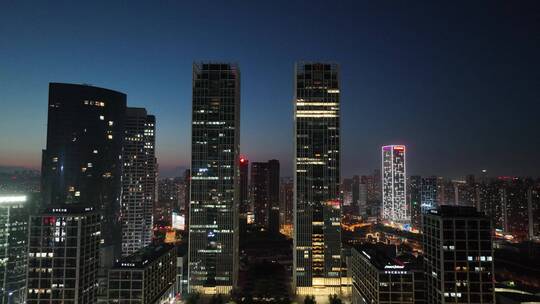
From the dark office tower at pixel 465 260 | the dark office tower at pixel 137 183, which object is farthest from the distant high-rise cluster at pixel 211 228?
the dark office tower at pixel 137 183

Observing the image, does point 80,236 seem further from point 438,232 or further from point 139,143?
point 139,143

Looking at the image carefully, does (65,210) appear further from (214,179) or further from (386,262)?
(386,262)

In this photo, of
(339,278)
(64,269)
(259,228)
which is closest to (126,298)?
(64,269)

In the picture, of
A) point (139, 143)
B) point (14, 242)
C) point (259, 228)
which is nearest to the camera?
point (14, 242)

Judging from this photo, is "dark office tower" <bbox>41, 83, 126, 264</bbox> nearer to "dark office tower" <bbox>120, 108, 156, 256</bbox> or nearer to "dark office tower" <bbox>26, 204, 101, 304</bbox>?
"dark office tower" <bbox>120, 108, 156, 256</bbox>

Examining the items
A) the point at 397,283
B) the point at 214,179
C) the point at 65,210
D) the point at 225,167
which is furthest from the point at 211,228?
the point at 397,283

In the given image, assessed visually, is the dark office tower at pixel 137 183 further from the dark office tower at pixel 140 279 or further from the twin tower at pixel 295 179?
the dark office tower at pixel 140 279
